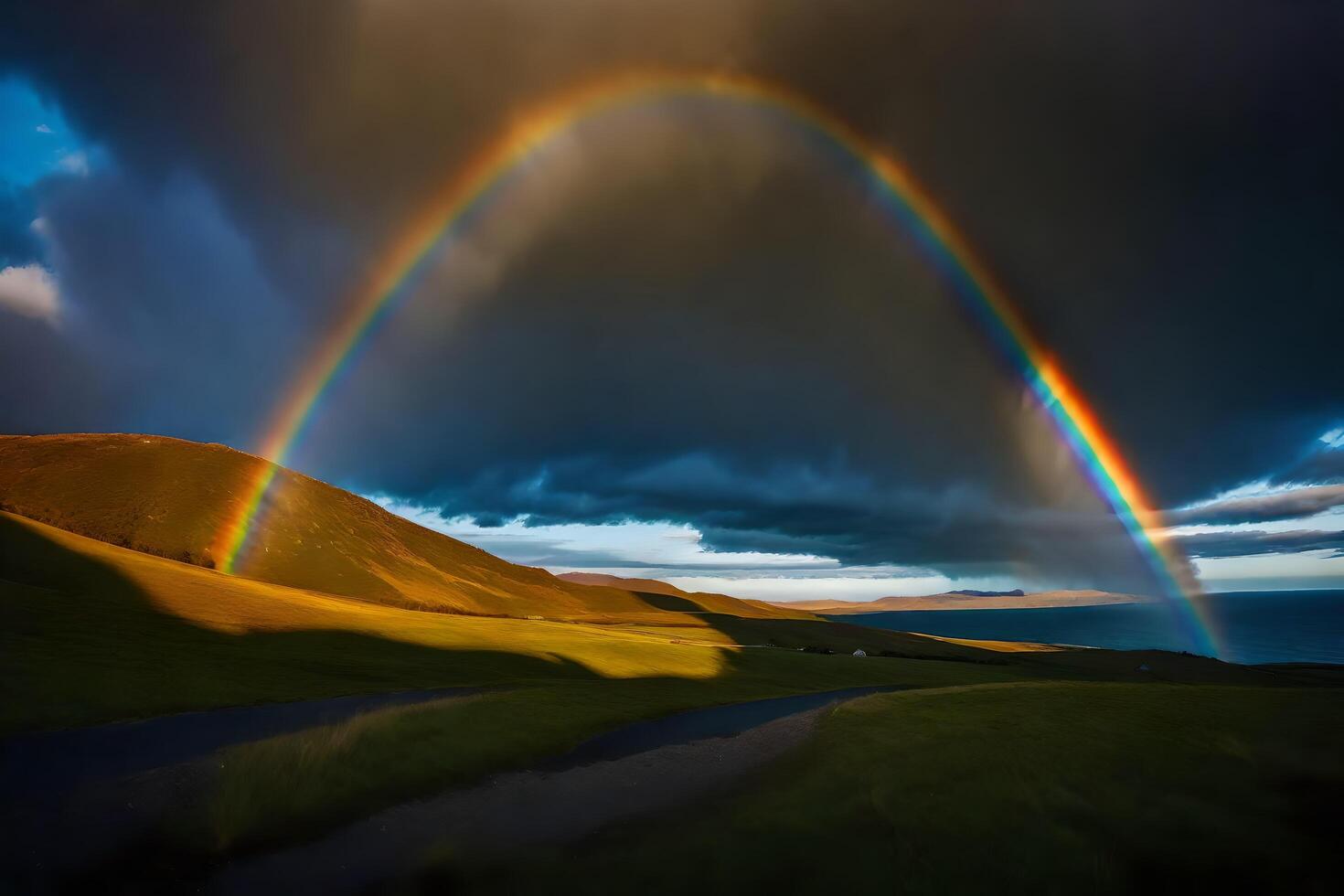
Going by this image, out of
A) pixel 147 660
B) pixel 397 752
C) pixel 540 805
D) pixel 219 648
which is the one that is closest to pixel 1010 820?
pixel 540 805

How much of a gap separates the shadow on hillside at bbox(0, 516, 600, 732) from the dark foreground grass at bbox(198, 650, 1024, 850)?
7.27 m

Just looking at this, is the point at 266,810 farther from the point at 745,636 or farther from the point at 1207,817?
the point at 745,636

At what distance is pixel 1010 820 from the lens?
20.6m

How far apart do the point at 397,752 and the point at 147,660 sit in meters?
18.7

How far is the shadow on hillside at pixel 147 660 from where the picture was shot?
28297mm

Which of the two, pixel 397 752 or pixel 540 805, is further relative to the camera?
pixel 397 752

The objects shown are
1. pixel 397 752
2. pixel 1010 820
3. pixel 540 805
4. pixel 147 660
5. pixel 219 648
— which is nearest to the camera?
pixel 1010 820

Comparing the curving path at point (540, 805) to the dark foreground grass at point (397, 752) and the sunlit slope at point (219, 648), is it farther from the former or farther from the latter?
the sunlit slope at point (219, 648)

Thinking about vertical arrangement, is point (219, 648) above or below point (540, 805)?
above

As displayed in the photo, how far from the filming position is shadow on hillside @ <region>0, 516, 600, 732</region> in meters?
28.3

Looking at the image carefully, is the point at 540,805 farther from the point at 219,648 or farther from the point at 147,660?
the point at 219,648

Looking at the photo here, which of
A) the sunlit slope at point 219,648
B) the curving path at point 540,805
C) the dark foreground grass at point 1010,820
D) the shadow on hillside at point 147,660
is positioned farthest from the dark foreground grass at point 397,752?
the shadow on hillside at point 147,660

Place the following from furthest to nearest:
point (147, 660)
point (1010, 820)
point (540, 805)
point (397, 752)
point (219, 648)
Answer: point (219, 648)
point (147, 660)
point (397, 752)
point (540, 805)
point (1010, 820)

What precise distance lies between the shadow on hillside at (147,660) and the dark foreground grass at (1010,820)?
2287 centimetres
